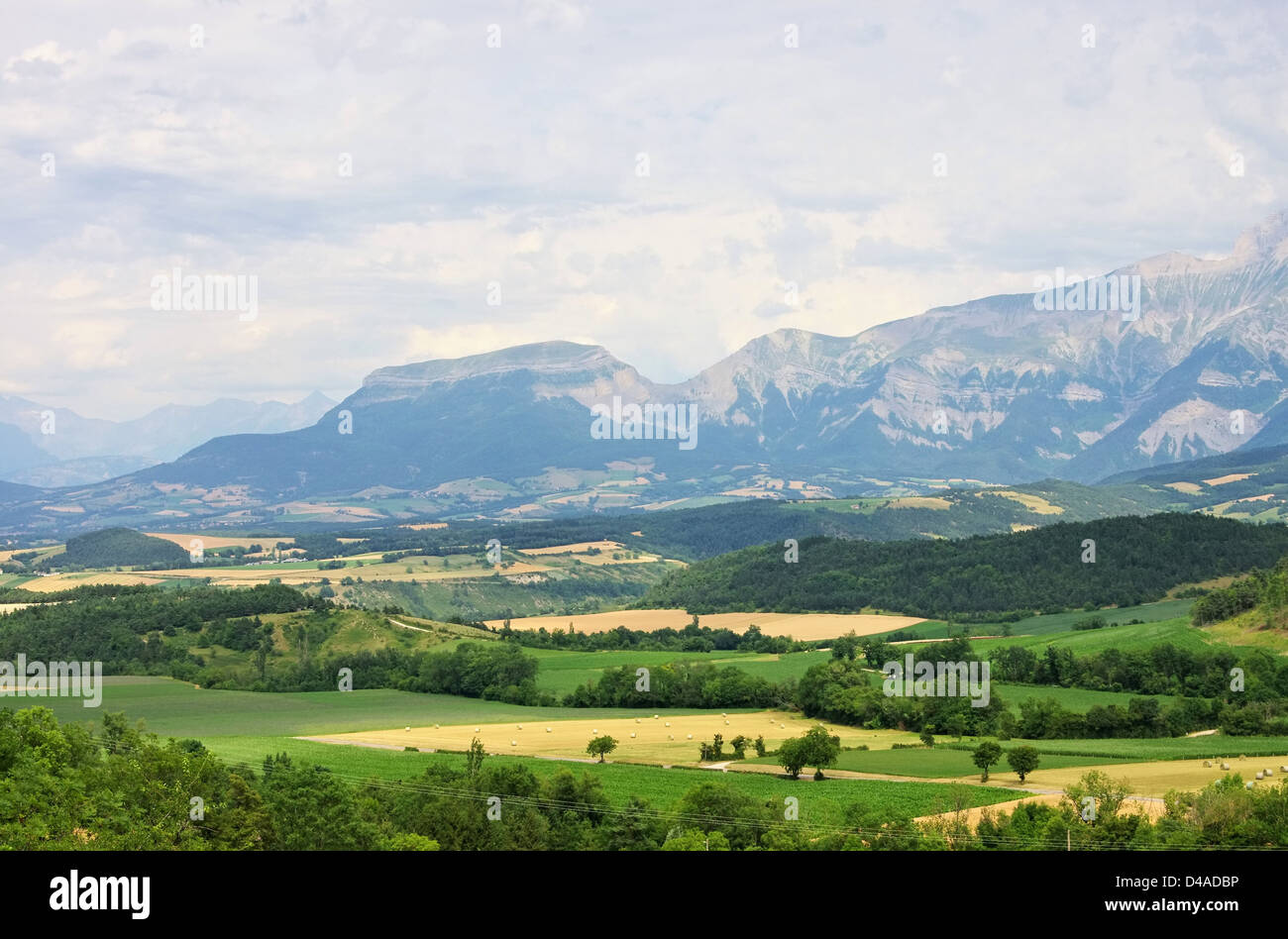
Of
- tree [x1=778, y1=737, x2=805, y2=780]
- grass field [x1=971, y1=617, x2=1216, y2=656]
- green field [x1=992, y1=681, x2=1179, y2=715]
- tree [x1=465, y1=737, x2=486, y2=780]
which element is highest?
grass field [x1=971, y1=617, x2=1216, y2=656]

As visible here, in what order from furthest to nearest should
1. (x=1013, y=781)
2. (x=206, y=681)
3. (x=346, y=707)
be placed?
1. (x=206, y=681)
2. (x=346, y=707)
3. (x=1013, y=781)

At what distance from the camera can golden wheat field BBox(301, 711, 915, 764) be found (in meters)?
100

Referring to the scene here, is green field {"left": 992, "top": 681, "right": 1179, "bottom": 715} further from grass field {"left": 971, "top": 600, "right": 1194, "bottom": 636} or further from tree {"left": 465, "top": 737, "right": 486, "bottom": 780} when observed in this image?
tree {"left": 465, "top": 737, "right": 486, "bottom": 780}

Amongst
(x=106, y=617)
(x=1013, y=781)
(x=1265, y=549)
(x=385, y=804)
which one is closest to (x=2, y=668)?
(x=106, y=617)

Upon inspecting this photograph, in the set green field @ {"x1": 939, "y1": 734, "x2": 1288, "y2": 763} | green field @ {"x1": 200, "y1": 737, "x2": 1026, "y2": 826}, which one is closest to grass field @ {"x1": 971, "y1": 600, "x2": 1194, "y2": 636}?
green field @ {"x1": 939, "y1": 734, "x2": 1288, "y2": 763}

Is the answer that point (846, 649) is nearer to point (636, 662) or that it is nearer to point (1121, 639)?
point (636, 662)

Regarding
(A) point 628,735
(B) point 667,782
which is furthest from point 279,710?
(B) point 667,782

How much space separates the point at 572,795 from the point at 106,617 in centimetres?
11785

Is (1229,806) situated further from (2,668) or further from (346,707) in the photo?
(2,668)

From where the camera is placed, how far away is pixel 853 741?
10269 cm

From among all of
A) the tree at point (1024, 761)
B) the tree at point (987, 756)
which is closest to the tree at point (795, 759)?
the tree at point (987, 756)

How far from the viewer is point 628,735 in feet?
357

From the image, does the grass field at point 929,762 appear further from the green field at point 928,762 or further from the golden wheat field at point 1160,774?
the golden wheat field at point 1160,774
